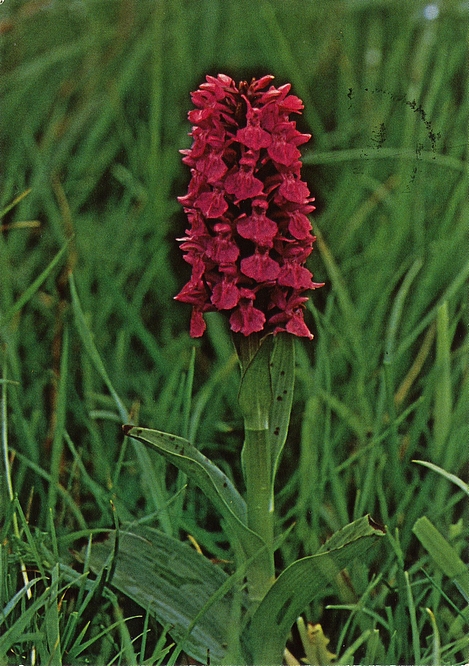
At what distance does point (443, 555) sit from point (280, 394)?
1.53 feet

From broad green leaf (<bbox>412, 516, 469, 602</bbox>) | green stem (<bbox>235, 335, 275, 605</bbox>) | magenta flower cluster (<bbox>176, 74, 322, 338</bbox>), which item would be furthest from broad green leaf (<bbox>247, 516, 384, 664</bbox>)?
magenta flower cluster (<bbox>176, 74, 322, 338</bbox>)

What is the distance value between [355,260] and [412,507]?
3.04 ft

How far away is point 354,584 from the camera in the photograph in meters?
1.69

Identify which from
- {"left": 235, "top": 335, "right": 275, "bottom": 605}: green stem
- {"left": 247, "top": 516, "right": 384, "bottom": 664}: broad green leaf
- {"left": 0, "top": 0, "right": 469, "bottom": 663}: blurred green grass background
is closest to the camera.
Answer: {"left": 247, "top": 516, "right": 384, "bottom": 664}: broad green leaf

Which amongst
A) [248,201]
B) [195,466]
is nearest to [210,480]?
[195,466]

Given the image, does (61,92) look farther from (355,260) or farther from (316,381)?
(316,381)

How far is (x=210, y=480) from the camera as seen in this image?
140 cm

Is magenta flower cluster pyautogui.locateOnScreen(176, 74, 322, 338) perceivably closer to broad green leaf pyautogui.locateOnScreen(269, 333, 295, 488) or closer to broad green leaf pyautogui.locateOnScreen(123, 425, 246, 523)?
broad green leaf pyautogui.locateOnScreen(269, 333, 295, 488)

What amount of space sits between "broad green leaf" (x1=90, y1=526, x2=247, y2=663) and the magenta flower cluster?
51 cm

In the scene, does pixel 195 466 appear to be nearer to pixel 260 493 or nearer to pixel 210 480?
pixel 210 480

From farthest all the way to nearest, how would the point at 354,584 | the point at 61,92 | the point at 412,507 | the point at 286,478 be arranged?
the point at 61,92, the point at 286,478, the point at 412,507, the point at 354,584

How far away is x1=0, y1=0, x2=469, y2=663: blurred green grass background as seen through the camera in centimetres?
180

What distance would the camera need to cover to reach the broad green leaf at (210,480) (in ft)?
4.53

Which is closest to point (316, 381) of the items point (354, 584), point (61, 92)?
point (354, 584)
